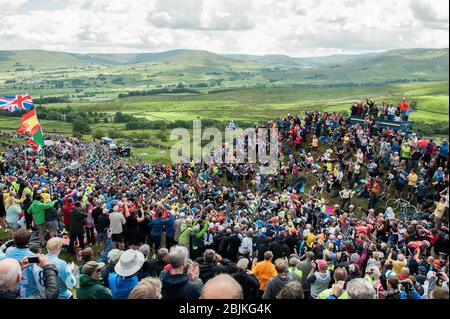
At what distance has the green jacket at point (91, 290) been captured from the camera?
587 centimetres

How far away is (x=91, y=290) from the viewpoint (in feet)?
19.3

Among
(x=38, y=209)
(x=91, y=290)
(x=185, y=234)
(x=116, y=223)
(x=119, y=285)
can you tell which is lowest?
(x=185, y=234)

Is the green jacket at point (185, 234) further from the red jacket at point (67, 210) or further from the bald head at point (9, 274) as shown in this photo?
the bald head at point (9, 274)

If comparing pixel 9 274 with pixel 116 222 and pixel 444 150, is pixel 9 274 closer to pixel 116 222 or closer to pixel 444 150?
pixel 116 222

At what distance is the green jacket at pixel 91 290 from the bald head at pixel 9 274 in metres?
1.03

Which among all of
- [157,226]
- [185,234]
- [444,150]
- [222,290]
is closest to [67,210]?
[157,226]

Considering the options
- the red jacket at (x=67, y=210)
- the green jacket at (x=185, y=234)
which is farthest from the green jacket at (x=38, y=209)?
the green jacket at (x=185, y=234)

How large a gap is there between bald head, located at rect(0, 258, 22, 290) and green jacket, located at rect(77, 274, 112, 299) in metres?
1.03

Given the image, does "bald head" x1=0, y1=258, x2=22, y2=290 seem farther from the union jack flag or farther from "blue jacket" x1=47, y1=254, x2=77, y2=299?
the union jack flag

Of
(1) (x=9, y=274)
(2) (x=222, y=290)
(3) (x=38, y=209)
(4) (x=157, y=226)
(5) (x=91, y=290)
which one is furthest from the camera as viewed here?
(4) (x=157, y=226)

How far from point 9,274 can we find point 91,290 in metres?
1.26

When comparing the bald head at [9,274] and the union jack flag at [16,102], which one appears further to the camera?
the union jack flag at [16,102]
